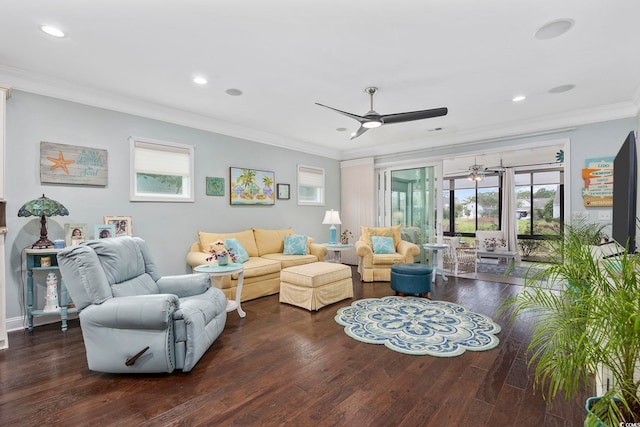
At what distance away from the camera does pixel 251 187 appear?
5.31 meters

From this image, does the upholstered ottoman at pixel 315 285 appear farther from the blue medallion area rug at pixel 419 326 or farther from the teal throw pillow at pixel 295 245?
the teal throw pillow at pixel 295 245

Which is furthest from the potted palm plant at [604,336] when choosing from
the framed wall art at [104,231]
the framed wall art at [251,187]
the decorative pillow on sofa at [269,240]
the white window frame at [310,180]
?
the white window frame at [310,180]

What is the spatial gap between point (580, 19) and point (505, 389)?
2746mm

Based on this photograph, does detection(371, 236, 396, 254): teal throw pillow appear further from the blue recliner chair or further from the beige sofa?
the blue recliner chair

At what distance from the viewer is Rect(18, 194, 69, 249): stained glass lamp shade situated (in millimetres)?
2934

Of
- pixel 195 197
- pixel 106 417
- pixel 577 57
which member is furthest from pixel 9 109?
pixel 577 57

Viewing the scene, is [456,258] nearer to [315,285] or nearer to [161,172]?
[315,285]

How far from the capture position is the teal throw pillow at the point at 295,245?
16.9 feet

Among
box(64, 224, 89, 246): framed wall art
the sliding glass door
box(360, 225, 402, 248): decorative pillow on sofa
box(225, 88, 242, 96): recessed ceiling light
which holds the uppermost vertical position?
box(225, 88, 242, 96): recessed ceiling light

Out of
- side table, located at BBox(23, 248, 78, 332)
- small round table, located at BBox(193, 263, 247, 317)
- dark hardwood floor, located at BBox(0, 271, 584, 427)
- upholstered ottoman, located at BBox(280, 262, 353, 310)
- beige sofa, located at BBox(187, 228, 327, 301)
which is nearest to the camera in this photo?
dark hardwood floor, located at BBox(0, 271, 584, 427)

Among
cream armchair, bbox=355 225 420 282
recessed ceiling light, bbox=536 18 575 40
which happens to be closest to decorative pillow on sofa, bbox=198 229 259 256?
cream armchair, bbox=355 225 420 282

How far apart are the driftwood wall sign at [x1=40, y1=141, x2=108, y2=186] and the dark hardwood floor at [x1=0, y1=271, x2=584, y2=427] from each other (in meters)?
1.66

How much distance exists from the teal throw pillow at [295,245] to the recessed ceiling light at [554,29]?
395 cm

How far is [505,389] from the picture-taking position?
2080 mm
